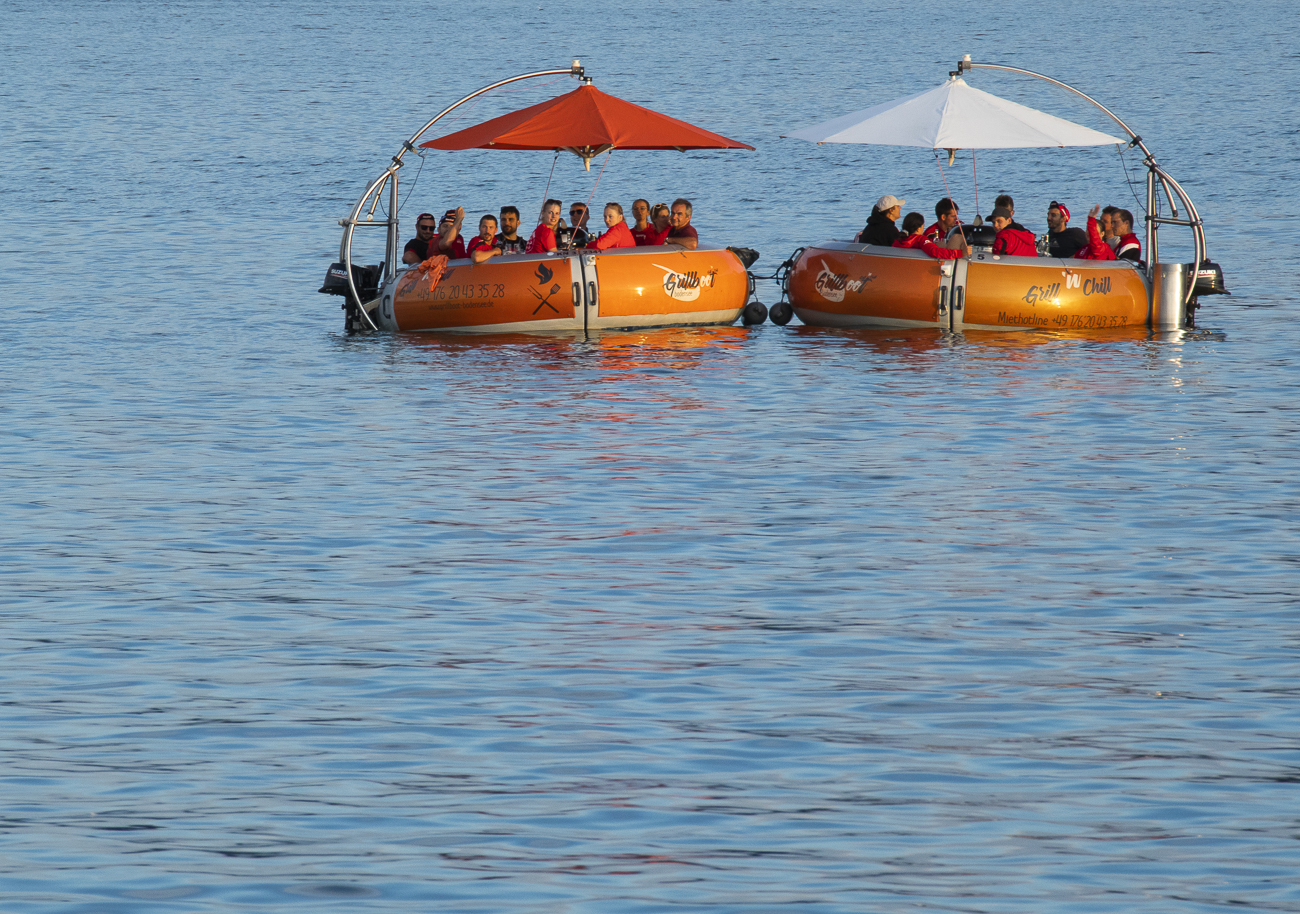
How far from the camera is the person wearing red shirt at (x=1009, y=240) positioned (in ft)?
76.8

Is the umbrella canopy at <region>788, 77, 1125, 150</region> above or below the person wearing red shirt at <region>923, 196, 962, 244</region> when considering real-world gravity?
above

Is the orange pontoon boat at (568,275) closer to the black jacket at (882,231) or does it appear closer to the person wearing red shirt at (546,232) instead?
the person wearing red shirt at (546,232)

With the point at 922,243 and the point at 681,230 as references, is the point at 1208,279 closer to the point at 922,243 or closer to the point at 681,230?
the point at 922,243

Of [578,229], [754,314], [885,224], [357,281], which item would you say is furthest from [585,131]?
[885,224]

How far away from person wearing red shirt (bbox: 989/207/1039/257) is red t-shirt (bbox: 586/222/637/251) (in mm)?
4101

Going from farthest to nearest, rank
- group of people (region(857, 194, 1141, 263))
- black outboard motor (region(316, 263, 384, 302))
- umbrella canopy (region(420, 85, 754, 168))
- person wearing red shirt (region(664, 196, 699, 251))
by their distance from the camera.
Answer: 1. black outboard motor (region(316, 263, 384, 302))
2. person wearing red shirt (region(664, 196, 699, 251))
3. group of people (region(857, 194, 1141, 263))
4. umbrella canopy (region(420, 85, 754, 168))

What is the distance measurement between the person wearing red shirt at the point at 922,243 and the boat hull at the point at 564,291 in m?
2.15

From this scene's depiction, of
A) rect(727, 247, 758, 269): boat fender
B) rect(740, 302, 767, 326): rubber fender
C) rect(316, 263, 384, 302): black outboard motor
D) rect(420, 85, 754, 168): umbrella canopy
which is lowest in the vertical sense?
rect(740, 302, 767, 326): rubber fender

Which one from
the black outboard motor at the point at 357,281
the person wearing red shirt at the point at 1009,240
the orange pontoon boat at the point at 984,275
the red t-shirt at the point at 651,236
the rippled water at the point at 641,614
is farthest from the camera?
the black outboard motor at the point at 357,281

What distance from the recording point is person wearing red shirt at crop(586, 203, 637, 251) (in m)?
23.1

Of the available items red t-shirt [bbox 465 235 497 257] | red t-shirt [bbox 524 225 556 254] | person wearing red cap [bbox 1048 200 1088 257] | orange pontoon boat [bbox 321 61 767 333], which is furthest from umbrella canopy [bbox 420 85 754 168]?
person wearing red cap [bbox 1048 200 1088 257]

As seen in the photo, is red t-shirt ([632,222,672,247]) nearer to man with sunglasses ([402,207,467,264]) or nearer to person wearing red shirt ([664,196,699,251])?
person wearing red shirt ([664,196,699,251])

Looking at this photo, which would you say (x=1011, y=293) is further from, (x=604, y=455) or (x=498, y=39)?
(x=498, y=39)

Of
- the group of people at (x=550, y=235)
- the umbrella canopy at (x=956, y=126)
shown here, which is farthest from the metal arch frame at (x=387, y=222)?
the umbrella canopy at (x=956, y=126)
